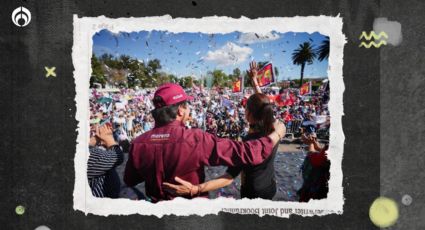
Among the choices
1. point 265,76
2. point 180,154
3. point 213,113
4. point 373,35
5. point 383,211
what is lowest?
point 383,211

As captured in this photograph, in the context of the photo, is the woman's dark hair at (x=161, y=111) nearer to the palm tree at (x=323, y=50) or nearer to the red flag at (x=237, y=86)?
the red flag at (x=237, y=86)

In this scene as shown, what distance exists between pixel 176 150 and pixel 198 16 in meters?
0.84

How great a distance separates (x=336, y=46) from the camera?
2170 mm

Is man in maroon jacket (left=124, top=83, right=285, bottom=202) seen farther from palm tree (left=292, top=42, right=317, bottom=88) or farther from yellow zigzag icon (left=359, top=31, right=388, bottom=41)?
yellow zigzag icon (left=359, top=31, right=388, bottom=41)

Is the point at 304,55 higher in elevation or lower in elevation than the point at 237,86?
higher

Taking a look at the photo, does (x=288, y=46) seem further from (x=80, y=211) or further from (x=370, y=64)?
(x=80, y=211)

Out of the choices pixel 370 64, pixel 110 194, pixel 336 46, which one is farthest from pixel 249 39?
pixel 110 194

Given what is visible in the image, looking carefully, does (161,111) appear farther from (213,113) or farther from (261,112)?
(261,112)

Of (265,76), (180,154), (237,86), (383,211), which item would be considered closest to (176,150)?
(180,154)

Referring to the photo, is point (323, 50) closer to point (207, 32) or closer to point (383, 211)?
point (207, 32)

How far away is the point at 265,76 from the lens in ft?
7.15

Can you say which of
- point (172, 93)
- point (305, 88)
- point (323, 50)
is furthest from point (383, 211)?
point (172, 93)

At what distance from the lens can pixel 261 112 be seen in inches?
86.4

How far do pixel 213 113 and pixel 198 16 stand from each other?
0.61 meters
